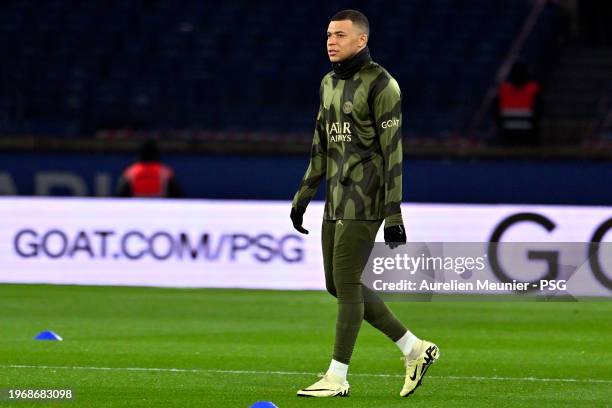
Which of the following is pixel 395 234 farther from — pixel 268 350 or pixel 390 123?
pixel 268 350

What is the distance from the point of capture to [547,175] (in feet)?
66.8

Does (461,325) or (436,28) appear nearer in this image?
(461,325)

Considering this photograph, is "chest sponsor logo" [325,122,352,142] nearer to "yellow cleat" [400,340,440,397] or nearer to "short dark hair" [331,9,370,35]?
"short dark hair" [331,9,370,35]

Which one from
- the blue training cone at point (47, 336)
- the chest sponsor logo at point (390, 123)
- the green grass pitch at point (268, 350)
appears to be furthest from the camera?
the blue training cone at point (47, 336)

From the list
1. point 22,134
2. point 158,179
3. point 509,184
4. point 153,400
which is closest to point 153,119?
point 22,134

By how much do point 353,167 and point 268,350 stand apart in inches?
128

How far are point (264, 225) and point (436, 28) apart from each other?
8.16 meters

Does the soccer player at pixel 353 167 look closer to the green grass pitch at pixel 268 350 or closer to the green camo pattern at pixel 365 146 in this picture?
the green camo pattern at pixel 365 146

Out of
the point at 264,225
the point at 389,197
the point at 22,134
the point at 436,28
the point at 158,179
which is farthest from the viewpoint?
the point at 436,28

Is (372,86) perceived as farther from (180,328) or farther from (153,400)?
(180,328)

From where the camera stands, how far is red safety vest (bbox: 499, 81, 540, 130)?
819 inches

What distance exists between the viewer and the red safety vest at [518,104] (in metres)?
20.8

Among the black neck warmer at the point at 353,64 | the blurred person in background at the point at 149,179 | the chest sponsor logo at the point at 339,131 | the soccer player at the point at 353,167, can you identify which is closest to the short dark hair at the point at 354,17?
the soccer player at the point at 353,167

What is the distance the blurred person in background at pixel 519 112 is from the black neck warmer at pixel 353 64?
12968 mm
